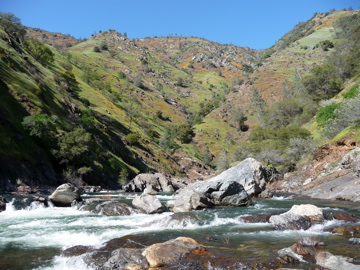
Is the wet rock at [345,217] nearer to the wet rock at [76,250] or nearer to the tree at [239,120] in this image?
the wet rock at [76,250]

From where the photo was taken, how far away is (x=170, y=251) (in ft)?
37.9

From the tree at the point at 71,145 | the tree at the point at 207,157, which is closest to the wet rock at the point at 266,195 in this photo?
the tree at the point at 71,145

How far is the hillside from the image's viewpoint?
46969 mm

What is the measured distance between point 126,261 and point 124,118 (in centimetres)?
9300

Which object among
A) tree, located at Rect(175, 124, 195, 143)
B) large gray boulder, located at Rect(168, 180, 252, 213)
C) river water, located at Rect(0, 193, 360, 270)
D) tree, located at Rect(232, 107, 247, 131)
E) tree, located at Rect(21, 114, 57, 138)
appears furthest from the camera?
tree, located at Rect(232, 107, 247, 131)

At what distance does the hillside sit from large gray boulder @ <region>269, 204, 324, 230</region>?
103ft

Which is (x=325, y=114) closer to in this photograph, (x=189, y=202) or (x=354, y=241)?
(x=189, y=202)

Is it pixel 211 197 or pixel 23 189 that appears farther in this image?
pixel 23 189

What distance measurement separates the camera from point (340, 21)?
191 meters

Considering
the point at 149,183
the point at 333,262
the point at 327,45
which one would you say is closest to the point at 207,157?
the point at 149,183

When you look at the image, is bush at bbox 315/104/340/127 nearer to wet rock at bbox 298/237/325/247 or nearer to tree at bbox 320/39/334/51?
wet rock at bbox 298/237/325/247

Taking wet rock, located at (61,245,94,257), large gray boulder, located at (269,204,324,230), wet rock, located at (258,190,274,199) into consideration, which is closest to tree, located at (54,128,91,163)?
wet rock, located at (258,190,274,199)

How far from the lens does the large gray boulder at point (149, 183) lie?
171 ft

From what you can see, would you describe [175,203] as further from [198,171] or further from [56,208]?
[198,171]
